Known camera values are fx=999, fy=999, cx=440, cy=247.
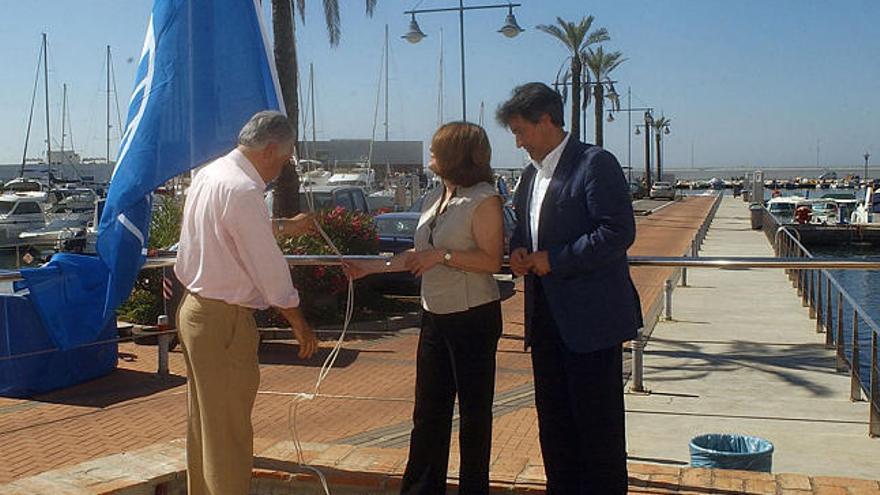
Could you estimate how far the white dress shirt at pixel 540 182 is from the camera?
13.4ft

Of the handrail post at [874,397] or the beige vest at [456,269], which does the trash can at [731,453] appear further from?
the handrail post at [874,397]

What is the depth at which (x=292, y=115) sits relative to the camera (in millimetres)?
16594

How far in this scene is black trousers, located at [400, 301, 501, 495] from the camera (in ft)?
14.4

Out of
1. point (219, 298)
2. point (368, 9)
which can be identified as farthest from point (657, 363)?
point (368, 9)

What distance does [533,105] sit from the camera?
403 centimetres

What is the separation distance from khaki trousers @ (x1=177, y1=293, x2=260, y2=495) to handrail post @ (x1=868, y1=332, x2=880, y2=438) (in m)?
5.76

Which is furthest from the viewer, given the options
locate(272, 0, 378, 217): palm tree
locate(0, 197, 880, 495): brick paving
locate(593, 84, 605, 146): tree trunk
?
locate(593, 84, 605, 146): tree trunk

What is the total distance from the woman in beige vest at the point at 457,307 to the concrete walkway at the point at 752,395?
3.33 metres

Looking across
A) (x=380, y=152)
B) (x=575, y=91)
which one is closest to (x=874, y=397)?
(x=575, y=91)

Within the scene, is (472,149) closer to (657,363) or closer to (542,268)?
(542,268)

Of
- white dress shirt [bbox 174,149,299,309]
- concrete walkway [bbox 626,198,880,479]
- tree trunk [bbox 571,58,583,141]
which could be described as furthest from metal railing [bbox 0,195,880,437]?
tree trunk [bbox 571,58,583,141]

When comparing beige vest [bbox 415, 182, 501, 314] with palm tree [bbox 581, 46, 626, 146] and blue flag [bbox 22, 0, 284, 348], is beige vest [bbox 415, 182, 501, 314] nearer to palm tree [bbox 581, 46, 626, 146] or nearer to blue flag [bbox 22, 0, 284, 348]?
blue flag [bbox 22, 0, 284, 348]

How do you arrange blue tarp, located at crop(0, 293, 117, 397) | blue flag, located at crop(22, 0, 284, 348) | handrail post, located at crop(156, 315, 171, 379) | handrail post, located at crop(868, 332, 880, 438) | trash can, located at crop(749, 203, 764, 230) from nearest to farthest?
blue flag, located at crop(22, 0, 284, 348) → handrail post, located at crop(868, 332, 880, 438) → blue tarp, located at crop(0, 293, 117, 397) → handrail post, located at crop(156, 315, 171, 379) → trash can, located at crop(749, 203, 764, 230)

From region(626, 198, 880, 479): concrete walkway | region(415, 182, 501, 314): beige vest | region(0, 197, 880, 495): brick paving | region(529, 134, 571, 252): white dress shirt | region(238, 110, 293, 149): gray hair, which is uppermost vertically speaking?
region(238, 110, 293, 149): gray hair
